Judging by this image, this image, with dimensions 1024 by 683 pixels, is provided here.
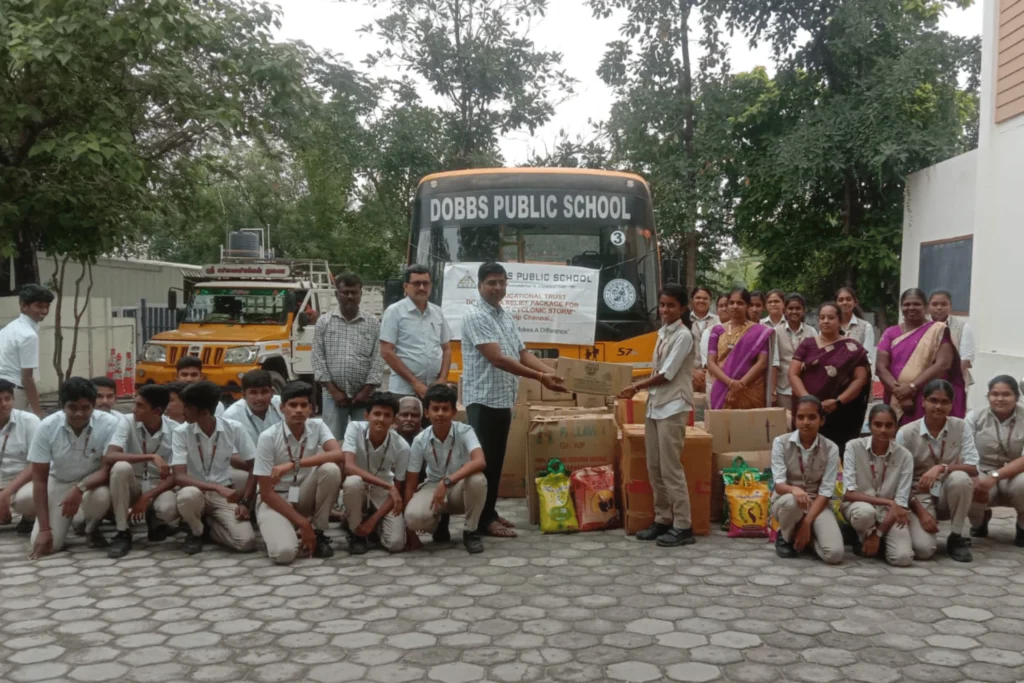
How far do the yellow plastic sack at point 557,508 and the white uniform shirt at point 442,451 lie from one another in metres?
0.64

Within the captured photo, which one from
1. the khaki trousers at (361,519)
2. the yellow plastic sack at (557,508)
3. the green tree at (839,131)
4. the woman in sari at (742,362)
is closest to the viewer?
the khaki trousers at (361,519)

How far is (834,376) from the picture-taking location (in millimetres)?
6523

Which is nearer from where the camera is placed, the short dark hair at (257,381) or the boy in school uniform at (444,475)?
the boy in school uniform at (444,475)

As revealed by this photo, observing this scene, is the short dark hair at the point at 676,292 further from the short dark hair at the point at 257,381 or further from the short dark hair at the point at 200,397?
the short dark hair at the point at 200,397

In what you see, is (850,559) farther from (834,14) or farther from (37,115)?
(834,14)

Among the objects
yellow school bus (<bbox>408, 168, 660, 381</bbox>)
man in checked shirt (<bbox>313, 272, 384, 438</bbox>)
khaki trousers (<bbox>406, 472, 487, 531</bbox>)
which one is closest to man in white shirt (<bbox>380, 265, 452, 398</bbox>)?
man in checked shirt (<bbox>313, 272, 384, 438</bbox>)

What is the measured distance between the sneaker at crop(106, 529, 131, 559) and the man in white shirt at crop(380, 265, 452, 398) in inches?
73.7

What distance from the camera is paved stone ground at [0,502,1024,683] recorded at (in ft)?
12.6

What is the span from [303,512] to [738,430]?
2904mm

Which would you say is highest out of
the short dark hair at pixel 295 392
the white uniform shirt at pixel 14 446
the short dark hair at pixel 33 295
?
the short dark hair at pixel 33 295

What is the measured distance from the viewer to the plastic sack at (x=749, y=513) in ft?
19.9

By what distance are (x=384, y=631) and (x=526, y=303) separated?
4.19 m

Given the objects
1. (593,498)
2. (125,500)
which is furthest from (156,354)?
(593,498)

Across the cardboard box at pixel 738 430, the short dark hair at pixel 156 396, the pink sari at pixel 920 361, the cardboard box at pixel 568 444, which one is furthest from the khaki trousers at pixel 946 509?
the short dark hair at pixel 156 396
